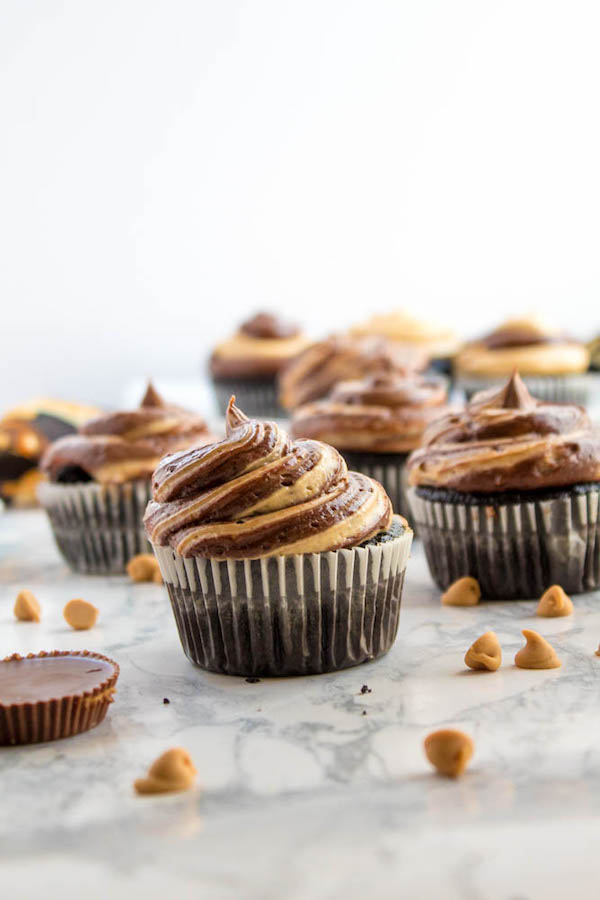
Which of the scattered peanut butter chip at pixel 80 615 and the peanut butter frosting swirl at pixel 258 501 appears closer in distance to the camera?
the peanut butter frosting swirl at pixel 258 501

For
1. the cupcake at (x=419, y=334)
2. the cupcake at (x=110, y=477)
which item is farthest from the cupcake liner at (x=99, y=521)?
the cupcake at (x=419, y=334)

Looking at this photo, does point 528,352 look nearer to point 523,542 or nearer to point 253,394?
point 253,394

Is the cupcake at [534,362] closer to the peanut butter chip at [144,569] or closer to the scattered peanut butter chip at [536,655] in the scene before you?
the peanut butter chip at [144,569]

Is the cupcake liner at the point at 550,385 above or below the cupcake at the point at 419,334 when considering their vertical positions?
below

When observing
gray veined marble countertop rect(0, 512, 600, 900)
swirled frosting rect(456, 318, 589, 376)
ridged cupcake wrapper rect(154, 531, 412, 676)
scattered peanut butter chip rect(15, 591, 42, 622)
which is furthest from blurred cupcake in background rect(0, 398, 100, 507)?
ridged cupcake wrapper rect(154, 531, 412, 676)

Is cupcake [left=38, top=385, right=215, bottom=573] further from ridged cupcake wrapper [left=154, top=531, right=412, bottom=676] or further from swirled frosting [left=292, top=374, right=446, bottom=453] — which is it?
ridged cupcake wrapper [left=154, top=531, right=412, bottom=676]

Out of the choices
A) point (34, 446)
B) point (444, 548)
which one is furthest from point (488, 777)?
point (34, 446)
